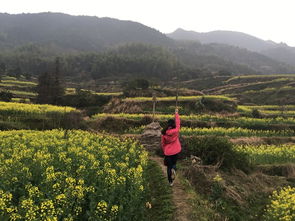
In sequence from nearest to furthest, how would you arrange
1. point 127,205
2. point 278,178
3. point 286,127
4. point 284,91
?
point 127,205 < point 278,178 < point 286,127 < point 284,91

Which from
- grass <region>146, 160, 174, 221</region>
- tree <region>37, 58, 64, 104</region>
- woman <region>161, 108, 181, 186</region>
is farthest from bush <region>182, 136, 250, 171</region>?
tree <region>37, 58, 64, 104</region>

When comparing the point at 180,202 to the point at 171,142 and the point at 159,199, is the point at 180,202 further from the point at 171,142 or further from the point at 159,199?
the point at 171,142

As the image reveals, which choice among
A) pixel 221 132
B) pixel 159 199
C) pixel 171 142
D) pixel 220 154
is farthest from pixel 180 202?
pixel 221 132

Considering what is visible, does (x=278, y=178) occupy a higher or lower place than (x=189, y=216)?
lower

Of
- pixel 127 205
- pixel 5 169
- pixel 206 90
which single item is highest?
pixel 5 169

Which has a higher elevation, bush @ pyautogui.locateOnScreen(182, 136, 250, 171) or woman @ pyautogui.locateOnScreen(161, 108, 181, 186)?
woman @ pyautogui.locateOnScreen(161, 108, 181, 186)

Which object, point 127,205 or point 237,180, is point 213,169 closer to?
point 237,180

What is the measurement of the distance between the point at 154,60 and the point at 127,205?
140941mm

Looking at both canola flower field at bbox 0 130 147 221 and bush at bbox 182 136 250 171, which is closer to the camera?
canola flower field at bbox 0 130 147 221

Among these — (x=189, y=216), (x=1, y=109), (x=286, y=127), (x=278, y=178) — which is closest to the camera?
(x=189, y=216)

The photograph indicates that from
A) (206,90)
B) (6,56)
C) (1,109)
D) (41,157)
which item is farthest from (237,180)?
(6,56)

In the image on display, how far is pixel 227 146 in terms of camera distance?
14.9 metres

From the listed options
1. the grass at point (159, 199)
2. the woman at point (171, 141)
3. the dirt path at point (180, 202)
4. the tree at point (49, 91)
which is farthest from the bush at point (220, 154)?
the tree at point (49, 91)

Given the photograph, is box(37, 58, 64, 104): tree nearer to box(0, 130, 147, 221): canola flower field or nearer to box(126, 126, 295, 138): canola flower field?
box(126, 126, 295, 138): canola flower field
